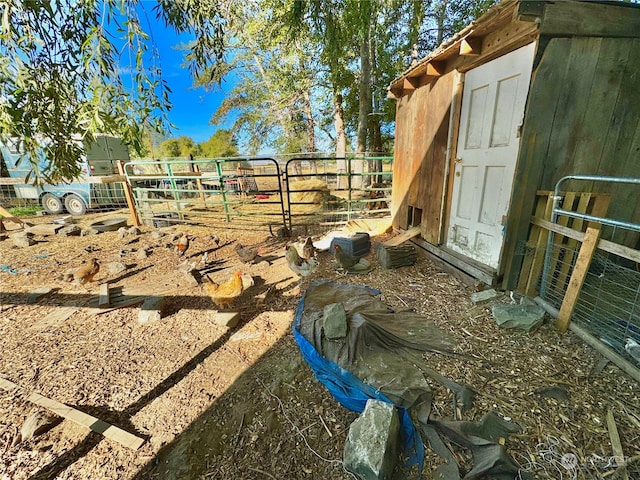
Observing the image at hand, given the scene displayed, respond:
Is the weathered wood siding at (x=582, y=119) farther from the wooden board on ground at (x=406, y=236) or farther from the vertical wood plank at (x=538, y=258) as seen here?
the wooden board on ground at (x=406, y=236)

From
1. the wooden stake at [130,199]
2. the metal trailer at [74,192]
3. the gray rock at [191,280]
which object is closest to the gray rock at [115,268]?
the gray rock at [191,280]

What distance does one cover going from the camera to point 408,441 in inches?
55.7

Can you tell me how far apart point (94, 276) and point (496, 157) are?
5053 millimetres

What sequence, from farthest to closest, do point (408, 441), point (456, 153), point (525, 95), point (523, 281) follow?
point (456, 153)
point (523, 281)
point (525, 95)
point (408, 441)

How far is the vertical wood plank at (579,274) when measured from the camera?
191cm

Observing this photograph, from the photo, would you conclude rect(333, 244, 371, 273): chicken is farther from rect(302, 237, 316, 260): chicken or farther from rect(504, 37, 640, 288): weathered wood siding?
rect(504, 37, 640, 288): weathered wood siding

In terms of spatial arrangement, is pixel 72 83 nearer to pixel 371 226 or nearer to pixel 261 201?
pixel 371 226

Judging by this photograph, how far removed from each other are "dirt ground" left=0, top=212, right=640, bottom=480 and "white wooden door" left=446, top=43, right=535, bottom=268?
582 mm

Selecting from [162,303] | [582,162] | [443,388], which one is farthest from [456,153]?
[162,303]

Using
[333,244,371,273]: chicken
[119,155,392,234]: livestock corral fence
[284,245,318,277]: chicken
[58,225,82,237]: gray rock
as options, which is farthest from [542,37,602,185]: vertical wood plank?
[58,225,82,237]: gray rock

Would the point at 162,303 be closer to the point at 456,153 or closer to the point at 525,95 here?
the point at 456,153

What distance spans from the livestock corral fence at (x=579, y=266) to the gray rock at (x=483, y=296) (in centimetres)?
27

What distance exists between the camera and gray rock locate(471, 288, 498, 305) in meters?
2.60

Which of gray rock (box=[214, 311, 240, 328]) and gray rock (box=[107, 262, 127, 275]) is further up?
gray rock (box=[107, 262, 127, 275])
